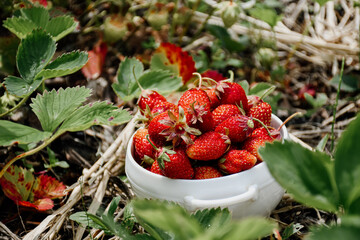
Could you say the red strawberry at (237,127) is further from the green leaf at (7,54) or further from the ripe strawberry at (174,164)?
the green leaf at (7,54)

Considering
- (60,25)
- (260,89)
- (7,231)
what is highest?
(60,25)

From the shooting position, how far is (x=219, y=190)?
87 centimetres

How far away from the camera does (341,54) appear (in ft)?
5.79

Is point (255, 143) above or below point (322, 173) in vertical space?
below

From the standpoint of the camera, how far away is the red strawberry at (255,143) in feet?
3.14

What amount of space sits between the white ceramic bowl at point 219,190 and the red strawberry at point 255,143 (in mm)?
49

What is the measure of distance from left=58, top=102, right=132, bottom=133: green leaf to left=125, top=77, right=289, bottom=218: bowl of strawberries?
0.06 meters

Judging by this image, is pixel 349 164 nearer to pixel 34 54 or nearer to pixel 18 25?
pixel 34 54

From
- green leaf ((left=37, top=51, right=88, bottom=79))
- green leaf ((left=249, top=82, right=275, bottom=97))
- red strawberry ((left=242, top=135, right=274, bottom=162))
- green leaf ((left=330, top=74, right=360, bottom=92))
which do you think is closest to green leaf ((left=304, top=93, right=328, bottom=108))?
green leaf ((left=330, top=74, right=360, bottom=92))

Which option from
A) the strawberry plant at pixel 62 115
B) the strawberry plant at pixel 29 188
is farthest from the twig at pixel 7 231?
the strawberry plant at pixel 62 115

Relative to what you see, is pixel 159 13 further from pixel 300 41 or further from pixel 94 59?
pixel 300 41

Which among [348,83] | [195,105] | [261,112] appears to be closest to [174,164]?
[195,105]

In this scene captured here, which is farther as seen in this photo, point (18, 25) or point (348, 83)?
point (348, 83)

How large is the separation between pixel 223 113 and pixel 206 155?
0.45 ft
